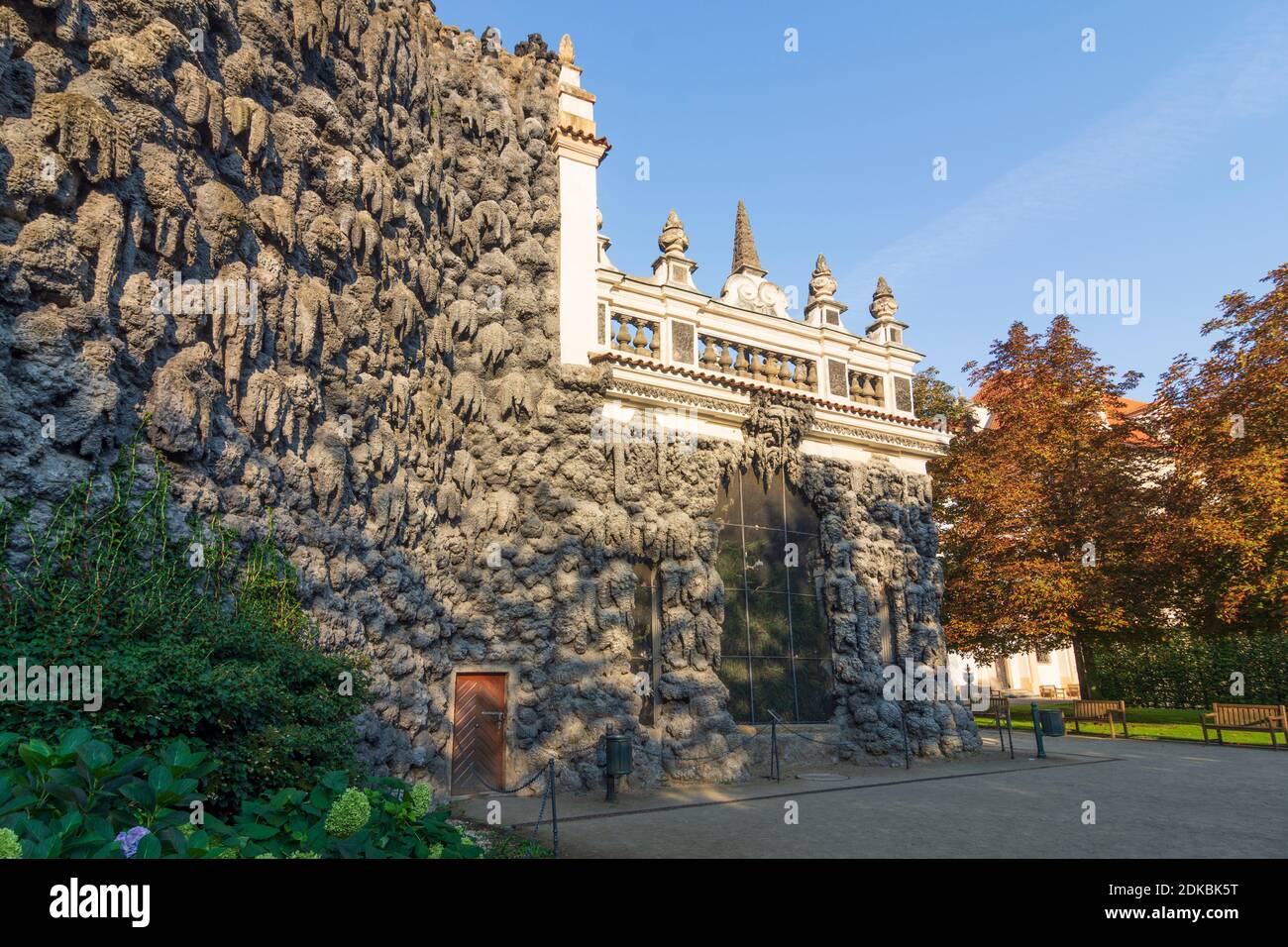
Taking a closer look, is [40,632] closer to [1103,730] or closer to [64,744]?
[64,744]

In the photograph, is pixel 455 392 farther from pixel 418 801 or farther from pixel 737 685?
pixel 418 801

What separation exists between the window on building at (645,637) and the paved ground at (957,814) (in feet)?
6.34

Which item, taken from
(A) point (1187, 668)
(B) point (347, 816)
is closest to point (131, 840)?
(B) point (347, 816)

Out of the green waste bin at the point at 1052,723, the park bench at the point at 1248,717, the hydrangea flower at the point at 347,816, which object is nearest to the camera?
the hydrangea flower at the point at 347,816

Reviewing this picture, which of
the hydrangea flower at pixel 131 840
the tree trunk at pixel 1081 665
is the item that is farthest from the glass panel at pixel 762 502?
the tree trunk at pixel 1081 665

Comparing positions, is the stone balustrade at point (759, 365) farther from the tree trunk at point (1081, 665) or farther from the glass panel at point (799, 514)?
the tree trunk at point (1081, 665)

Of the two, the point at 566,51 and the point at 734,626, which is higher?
the point at 566,51

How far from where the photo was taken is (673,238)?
19297 millimetres

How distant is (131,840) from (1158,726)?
105 feet

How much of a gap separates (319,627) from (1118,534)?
2782cm

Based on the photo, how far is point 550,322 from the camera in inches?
646

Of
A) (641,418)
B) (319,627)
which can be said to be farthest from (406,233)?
(319,627)

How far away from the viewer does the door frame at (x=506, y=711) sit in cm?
1366

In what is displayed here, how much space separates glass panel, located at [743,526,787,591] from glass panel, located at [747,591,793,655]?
230 mm
